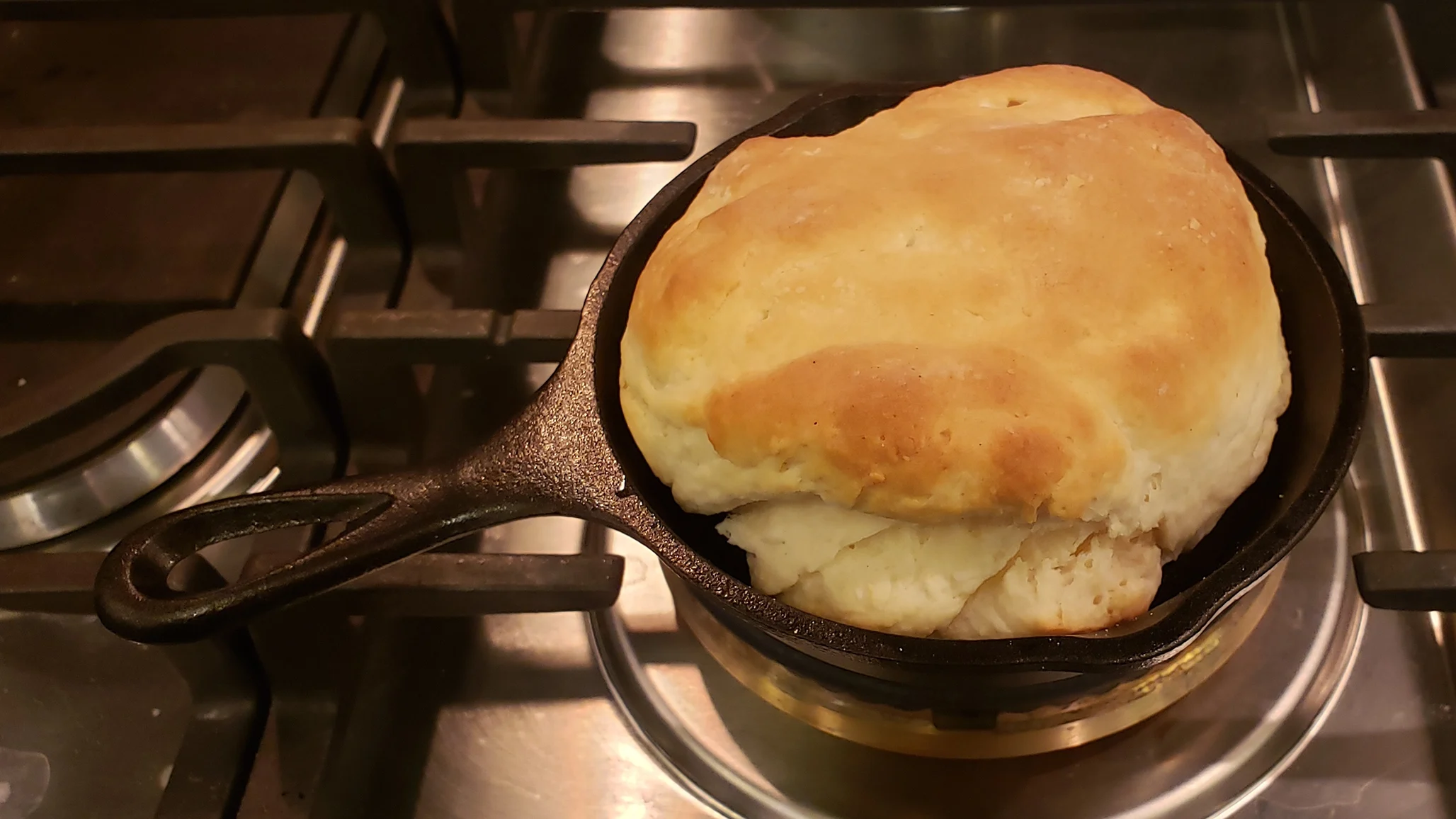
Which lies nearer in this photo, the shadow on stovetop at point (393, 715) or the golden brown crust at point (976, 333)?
the golden brown crust at point (976, 333)

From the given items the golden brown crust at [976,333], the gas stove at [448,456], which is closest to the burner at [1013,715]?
the gas stove at [448,456]

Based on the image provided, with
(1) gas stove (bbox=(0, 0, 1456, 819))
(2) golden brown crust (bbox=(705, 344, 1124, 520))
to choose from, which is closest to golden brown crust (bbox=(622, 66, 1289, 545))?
(2) golden brown crust (bbox=(705, 344, 1124, 520))

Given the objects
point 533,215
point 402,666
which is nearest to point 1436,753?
point 402,666

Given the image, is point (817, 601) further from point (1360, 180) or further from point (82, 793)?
point (1360, 180)

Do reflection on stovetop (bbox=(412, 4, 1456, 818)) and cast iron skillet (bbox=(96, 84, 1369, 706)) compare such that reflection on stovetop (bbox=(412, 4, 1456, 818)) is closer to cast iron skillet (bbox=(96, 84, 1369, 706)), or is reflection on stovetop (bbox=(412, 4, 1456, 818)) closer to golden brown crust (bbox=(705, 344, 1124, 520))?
cast iron skillet (bbox=(96, 84, 1369, 706))

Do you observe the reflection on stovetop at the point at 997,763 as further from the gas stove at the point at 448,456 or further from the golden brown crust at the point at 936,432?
the golden brown crust at the point at 936,432

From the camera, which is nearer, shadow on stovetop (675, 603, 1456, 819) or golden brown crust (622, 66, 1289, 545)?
golden brown crust (622, 66, 1289, 545)
